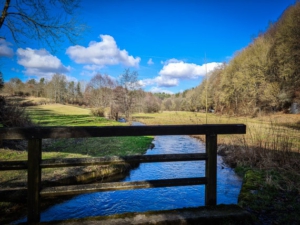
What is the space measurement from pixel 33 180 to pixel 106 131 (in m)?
1.26

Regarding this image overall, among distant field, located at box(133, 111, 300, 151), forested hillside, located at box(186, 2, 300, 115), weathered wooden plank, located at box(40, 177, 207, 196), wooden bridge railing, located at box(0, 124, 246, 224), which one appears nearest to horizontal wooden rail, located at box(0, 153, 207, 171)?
wooden bridge railing, located at box(0, 124, 246, 224)

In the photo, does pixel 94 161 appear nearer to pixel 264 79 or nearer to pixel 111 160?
pixel 111 160

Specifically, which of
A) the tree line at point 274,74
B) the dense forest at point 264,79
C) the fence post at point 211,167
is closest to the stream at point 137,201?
the fence post at point 211,167

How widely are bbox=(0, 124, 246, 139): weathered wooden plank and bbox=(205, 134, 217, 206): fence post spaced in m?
0.15

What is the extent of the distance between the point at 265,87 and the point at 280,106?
5156 mm

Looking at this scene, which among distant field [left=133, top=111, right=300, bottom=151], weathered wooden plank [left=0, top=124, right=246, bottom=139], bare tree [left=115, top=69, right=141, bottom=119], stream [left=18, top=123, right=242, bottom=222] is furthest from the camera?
Result: bare tree [left=115, top=69, right=141, bottom=119]

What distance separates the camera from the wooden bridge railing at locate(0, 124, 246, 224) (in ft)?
9.80

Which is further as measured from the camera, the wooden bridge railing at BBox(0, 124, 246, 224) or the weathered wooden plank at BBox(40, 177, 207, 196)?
the weathered wooden plank at BBox(40, 177, 207, 196)

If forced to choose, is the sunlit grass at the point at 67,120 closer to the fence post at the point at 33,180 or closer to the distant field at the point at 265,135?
the distant field at the point at 265,135

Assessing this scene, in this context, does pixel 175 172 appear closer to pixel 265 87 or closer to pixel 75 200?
pixel 75 200

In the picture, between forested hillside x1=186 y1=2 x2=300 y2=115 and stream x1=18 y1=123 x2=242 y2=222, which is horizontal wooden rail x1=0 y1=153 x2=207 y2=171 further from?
forested hillside x1=186 y1=2 x2=300 y2=115

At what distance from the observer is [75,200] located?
6.61m

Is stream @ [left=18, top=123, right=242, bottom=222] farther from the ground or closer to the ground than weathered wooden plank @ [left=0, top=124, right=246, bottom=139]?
closer to the ground

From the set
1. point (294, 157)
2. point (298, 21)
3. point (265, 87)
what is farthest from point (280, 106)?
point (294, 157)
